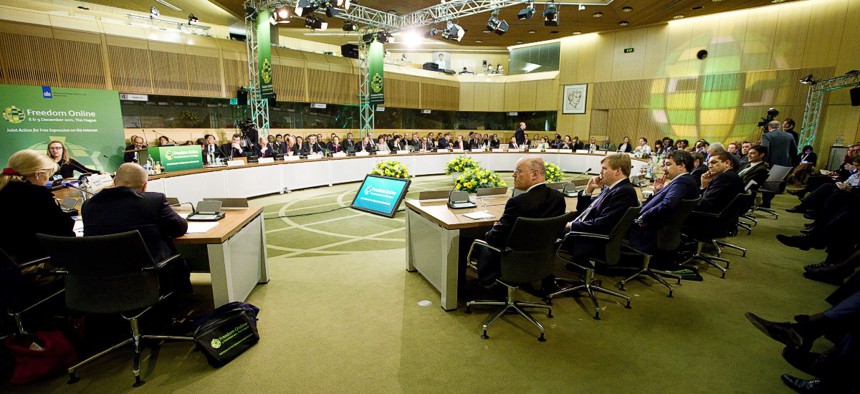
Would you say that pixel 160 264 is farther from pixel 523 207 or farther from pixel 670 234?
pixel 670 234

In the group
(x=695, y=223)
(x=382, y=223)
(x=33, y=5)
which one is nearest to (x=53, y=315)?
(x=382, y=223)

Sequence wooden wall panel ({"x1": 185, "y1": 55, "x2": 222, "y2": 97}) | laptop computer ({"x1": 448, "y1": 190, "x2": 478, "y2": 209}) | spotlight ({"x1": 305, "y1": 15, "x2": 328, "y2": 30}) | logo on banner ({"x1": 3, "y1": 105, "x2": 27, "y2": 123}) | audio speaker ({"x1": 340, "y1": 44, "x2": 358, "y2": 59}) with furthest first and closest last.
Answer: audio speaker ({"x1": 340, "y1": 44, "x2": 358, "y2": 59})
wooden wall panel ({"x1": 185, "y1": 55, "x2": 222, "y2": 97})
spotlight ({"x1": 305, "y1": 15, "x2": 328, "y2": 30})
logo on banner ({"x1": 3, "y1": 105, "x2": 27, "y2": 123})
laptop computer ({"x1": 448, "y1": 190, "x2": 478, "y2": 209})

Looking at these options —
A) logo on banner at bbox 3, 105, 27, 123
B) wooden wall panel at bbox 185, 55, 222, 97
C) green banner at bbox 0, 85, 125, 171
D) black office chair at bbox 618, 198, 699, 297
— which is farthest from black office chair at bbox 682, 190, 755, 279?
wooden wall panel at bbox 185, 55, 222, 97

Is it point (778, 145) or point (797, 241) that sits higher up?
point (778, 145)

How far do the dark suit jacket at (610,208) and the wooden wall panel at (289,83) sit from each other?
10409 millimetres

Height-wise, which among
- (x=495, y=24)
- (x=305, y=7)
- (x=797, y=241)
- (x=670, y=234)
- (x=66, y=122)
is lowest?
(x=797, y=241)

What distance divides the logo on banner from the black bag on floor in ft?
22.7

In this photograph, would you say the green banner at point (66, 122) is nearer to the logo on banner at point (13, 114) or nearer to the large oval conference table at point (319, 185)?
the logo on banner at point (13, 114)

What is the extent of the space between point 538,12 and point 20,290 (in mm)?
10880

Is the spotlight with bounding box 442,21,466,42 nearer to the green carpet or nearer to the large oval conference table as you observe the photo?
the large oval conference table

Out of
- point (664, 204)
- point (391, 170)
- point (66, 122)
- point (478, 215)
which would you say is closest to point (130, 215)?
point (478, 215)

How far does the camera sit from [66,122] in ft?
22.2

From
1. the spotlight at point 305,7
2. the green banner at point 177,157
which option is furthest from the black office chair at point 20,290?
the spotlight at point 305,7

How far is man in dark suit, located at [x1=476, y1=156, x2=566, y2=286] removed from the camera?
2594 millimetres
